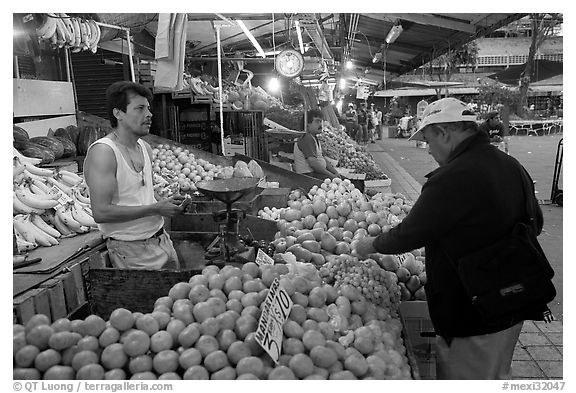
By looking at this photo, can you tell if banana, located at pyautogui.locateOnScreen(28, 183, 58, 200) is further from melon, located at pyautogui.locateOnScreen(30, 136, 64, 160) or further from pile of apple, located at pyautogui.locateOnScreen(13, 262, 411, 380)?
pile of apple, located at pyautogui.locateOnScreen(13, 262, 411, 380)

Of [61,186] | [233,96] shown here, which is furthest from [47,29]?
[233,96]

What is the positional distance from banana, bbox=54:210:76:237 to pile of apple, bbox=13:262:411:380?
1.75 m

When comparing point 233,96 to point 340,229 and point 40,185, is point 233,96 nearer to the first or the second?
point 40,185

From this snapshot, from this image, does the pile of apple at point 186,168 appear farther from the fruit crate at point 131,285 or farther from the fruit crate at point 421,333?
the fruit crate at point 421,333

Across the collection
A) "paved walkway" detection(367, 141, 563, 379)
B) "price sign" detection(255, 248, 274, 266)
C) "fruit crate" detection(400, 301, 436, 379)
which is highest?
"price sign" detection(255, 248, 274, 266)

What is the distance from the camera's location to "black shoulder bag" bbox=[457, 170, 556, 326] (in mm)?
2359

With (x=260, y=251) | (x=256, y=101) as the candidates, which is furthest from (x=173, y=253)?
(x=256, y=101)

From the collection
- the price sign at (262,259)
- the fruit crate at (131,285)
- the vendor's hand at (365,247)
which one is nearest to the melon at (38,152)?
the fruit crate at (131,285)

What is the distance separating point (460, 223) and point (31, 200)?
295 centimetres

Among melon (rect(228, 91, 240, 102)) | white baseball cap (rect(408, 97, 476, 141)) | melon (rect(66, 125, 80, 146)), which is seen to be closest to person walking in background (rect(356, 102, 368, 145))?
melon (rect(228, 91, 240, 102))
